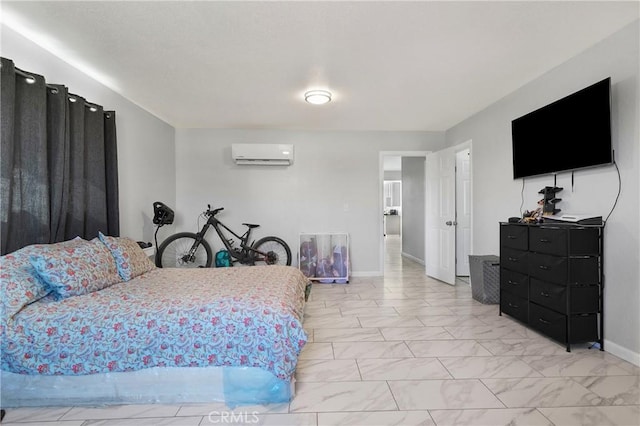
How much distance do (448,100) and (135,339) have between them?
Result: 3913 millimetres

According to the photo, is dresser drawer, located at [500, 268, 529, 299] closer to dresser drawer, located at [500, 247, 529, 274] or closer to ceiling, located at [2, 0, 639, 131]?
dresser drawer, located at [500, 247, 529, 274]

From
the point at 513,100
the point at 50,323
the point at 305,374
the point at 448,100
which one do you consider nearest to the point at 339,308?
the point at 305,374

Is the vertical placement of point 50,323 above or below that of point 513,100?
below

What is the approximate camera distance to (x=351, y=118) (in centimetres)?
438

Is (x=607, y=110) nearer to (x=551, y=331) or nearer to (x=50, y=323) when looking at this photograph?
(x=551, y=331)

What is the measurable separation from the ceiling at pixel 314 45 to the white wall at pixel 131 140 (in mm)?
115

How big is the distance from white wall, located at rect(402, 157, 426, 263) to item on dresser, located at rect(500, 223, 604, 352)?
3.47m

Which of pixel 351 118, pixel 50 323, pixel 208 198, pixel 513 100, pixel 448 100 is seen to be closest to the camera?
pixel 50 323

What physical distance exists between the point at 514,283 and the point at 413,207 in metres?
3.77

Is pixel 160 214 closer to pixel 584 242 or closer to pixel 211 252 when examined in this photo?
pixel 211 252

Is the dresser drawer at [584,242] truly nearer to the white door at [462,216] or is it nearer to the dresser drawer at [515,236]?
the dresser drawer at [515,236]

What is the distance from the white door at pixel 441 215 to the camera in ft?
14.7

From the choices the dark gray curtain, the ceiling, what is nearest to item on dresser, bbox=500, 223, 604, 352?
the ceiling

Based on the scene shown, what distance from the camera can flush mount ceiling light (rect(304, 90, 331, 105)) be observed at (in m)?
3.34
